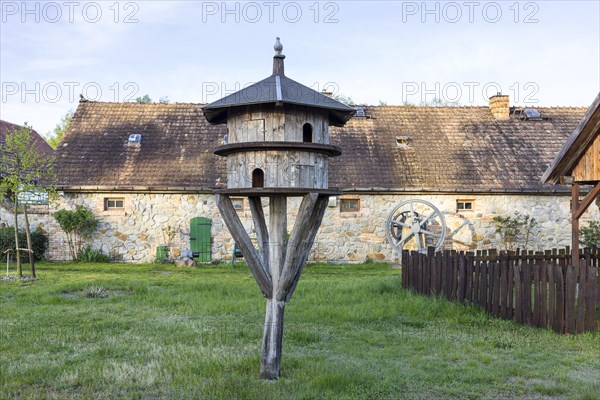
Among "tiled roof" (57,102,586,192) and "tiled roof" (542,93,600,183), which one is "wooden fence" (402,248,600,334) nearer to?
"tiled roof" (542,93,600,183)

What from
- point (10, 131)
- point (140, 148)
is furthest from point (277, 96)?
point (10, 131)

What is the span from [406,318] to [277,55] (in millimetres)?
4483

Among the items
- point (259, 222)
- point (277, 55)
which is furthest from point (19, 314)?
point (277, 55)

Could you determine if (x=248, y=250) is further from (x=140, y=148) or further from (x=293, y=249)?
(x=140, y=148)

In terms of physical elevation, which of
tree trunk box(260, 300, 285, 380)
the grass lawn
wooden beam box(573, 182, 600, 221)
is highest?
wooden beam box(573, 182, 600, 221)

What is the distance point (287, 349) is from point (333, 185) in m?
11.2

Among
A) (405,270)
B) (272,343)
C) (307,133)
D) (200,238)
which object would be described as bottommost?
(272,343)

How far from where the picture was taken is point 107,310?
9750mm

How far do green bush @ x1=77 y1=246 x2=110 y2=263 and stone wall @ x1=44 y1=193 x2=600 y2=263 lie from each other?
21 centimetres

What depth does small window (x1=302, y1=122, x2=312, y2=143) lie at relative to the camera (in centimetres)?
666

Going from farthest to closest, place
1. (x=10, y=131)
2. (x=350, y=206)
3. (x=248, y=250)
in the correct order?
1. (x=10, y=131)
2. (x=350, y=206)
3. (x=248, y=250)

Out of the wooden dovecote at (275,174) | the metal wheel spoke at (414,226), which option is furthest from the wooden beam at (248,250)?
the metal wheel spoke at (414,226)

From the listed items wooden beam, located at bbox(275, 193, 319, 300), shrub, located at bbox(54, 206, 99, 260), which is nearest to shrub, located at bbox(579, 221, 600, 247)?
wooden beam, located at bbox(275, 193, 319, 300)

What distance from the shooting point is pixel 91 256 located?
17.9 metres
